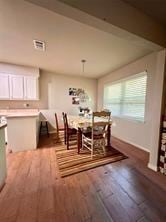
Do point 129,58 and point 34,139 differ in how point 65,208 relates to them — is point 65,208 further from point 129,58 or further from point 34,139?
point 129,58

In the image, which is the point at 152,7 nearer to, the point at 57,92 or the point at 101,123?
the point at 101,123

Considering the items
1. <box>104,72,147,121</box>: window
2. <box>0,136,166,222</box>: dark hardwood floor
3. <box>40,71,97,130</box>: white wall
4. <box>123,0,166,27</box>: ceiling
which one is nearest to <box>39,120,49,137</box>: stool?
<box>40,71,97,130</box>: white wall

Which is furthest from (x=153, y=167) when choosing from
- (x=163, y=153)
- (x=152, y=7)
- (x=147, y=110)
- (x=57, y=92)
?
(x=57, y=92)

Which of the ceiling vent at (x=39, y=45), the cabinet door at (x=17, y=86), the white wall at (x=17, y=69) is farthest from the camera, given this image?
the cabinet door at (x=17, y=86)

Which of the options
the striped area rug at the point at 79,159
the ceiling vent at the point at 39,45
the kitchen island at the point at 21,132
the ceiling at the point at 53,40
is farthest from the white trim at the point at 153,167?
the ceiling vent at the point at 39,45

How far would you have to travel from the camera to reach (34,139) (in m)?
3.16

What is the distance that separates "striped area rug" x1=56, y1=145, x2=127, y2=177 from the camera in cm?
221

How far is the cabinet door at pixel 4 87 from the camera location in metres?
3.78

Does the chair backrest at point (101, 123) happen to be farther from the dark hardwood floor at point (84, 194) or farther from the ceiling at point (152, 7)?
the ceiling at point (152, 7)

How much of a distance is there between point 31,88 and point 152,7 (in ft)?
12.3

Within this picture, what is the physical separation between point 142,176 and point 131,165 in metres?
0.37

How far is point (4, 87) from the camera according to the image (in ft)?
12.5

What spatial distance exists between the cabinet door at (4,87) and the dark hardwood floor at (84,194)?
7.74 ft

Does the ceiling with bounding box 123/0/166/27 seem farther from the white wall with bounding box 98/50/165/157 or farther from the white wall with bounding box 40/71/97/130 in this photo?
the white wall with bounding box 40/71/97/130
